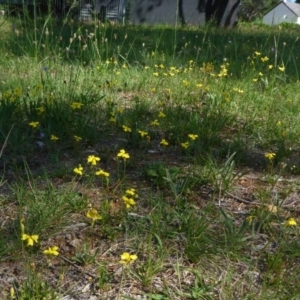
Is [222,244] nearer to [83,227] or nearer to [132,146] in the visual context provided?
[83,227]

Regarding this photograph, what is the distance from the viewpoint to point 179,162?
2.71m

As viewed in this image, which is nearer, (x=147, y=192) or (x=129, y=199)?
(x=129, y=199)

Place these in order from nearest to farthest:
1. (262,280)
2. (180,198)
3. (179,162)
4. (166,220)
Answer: (262,280) → (166,220) → (180,198) → (179,162)

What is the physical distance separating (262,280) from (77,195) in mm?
885

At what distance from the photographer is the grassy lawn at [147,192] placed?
1816 millimetres

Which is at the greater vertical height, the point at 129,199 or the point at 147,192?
the point at 129,199

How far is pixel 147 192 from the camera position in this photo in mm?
2371

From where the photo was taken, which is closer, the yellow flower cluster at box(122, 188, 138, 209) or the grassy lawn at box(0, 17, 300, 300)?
the grassy lawn at box(0, 17, 300, 300)

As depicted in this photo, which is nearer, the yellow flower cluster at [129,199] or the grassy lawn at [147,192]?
the grassy lawn at [147,192]

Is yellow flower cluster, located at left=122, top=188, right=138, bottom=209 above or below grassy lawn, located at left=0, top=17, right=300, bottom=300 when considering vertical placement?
above

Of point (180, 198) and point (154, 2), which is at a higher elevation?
point (180, 198)

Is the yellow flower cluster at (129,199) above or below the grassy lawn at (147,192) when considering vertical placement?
above

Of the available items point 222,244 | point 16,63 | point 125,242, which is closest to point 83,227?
point 125,242

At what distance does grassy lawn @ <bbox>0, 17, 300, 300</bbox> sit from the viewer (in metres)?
1.82
